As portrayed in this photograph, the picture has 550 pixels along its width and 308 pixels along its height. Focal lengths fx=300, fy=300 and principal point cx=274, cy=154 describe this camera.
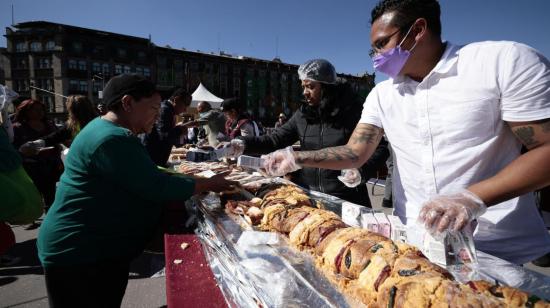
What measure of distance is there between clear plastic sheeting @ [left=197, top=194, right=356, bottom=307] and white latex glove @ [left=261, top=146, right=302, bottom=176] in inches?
22.8

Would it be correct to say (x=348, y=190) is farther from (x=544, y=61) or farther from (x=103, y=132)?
(x=103, y=132)

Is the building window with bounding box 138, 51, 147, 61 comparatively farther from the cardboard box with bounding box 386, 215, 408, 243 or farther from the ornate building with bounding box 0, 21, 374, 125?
the cardboard box with bounding box 386, 215, 408, 243

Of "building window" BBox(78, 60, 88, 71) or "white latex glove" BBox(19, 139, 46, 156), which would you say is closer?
"white latex glove" BBox(19, 139, 46, 156)

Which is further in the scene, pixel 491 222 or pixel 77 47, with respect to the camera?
pixel 77 47

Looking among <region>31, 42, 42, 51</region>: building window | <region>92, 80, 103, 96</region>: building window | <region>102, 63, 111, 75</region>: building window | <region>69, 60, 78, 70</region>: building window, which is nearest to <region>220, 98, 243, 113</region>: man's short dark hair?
<region>92, 80, 103, 96</region>: building window

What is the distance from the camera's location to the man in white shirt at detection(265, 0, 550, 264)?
4.00ft

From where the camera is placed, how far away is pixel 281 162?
7.56 ft

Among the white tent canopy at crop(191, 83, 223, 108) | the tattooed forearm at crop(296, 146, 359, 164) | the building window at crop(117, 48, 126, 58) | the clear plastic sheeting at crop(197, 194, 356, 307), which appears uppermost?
the building window at crop(117, 48, 126, 58)

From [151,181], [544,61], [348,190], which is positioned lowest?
[348,190]

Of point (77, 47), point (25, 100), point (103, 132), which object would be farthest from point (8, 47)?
point (103, 132)

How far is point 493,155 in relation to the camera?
56.4 inches

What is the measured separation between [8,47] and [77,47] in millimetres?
12130

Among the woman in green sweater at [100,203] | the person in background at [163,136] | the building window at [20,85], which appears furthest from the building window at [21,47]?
the woman in green sweater at [100,203]

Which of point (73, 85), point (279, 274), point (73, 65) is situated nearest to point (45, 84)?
point (73, 85)
